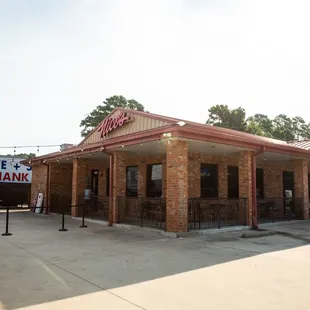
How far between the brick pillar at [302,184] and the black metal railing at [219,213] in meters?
3.46

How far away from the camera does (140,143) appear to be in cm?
1037

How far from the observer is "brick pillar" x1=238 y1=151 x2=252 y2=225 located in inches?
445

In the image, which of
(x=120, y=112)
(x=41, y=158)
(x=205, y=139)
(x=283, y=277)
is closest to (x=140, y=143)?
(x=205, y=139)

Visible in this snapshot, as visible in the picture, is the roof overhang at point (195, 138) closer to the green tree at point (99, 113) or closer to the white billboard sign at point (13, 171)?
the white billboard sign at point (13, 171)

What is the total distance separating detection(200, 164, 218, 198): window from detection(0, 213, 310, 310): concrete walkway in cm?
493

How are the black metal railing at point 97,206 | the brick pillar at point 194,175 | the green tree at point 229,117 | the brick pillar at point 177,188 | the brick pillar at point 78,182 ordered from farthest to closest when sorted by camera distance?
the green tree at point 229,117
the black metal railing at point 97,206
the brick pillar at point 78,182
the brick pillar at point 194,175
the brick pillar at point 177,188

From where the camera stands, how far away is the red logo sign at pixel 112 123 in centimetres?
1244

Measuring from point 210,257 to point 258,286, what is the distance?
6.49 feet

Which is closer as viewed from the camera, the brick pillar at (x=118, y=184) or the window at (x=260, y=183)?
the brick pillar at (x=118, y=184)

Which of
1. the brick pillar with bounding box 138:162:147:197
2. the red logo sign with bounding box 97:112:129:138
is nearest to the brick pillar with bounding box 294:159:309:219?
the brick pillar with bounding box 138:162:147:197

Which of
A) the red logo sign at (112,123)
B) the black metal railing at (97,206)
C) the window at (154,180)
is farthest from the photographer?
the black metal railing at (97,206)

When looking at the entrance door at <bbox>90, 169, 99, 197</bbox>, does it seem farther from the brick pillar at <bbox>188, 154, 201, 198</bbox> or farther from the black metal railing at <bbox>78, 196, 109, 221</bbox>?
the brick pillar at <bbox>188, 154, 201, 198</bbox>

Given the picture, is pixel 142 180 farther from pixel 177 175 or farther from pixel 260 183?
pixel 260 183

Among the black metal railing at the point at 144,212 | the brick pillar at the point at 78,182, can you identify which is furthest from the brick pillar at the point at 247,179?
the brick pillar at the point at 78,182
